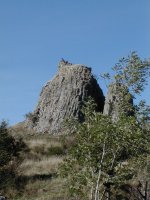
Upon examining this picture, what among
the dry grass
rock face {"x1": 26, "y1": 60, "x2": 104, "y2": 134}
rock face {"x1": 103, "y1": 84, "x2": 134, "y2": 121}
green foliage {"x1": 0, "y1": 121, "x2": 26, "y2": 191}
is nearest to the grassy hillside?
the dry grass

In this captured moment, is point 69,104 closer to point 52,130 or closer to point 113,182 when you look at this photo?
point 52,130

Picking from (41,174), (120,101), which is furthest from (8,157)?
(120,101)

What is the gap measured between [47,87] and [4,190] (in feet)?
126

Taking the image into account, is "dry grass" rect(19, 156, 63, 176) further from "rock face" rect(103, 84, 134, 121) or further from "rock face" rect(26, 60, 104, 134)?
"rock face" rect(26, 60, 104, 134)

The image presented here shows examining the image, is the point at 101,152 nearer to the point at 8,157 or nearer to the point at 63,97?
the point at 8,157

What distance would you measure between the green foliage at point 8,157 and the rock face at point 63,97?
24.1m

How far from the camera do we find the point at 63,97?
68438 mm

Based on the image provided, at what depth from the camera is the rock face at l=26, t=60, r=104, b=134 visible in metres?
66.7

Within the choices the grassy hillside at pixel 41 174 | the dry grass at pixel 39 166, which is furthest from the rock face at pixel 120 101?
the dry grass at pixel 39 166

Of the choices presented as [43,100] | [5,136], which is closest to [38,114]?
[43,100]

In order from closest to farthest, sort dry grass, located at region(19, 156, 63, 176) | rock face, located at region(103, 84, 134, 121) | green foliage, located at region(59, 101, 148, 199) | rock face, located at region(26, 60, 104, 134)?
Result: green foliage, located at region(59, 101, 148, 199) → rock face, located at region(103, 84, 134, 121) → dry grass, located at region(19, 156, 63, 176) → rock face, located at region(26, 60, 104, 134)

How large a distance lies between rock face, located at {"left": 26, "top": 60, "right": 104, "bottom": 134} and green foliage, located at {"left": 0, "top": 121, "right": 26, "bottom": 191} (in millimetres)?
24119

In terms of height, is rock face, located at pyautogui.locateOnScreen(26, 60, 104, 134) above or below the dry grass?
above

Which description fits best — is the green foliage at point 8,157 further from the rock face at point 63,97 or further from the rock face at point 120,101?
the rock face at point 63,97
